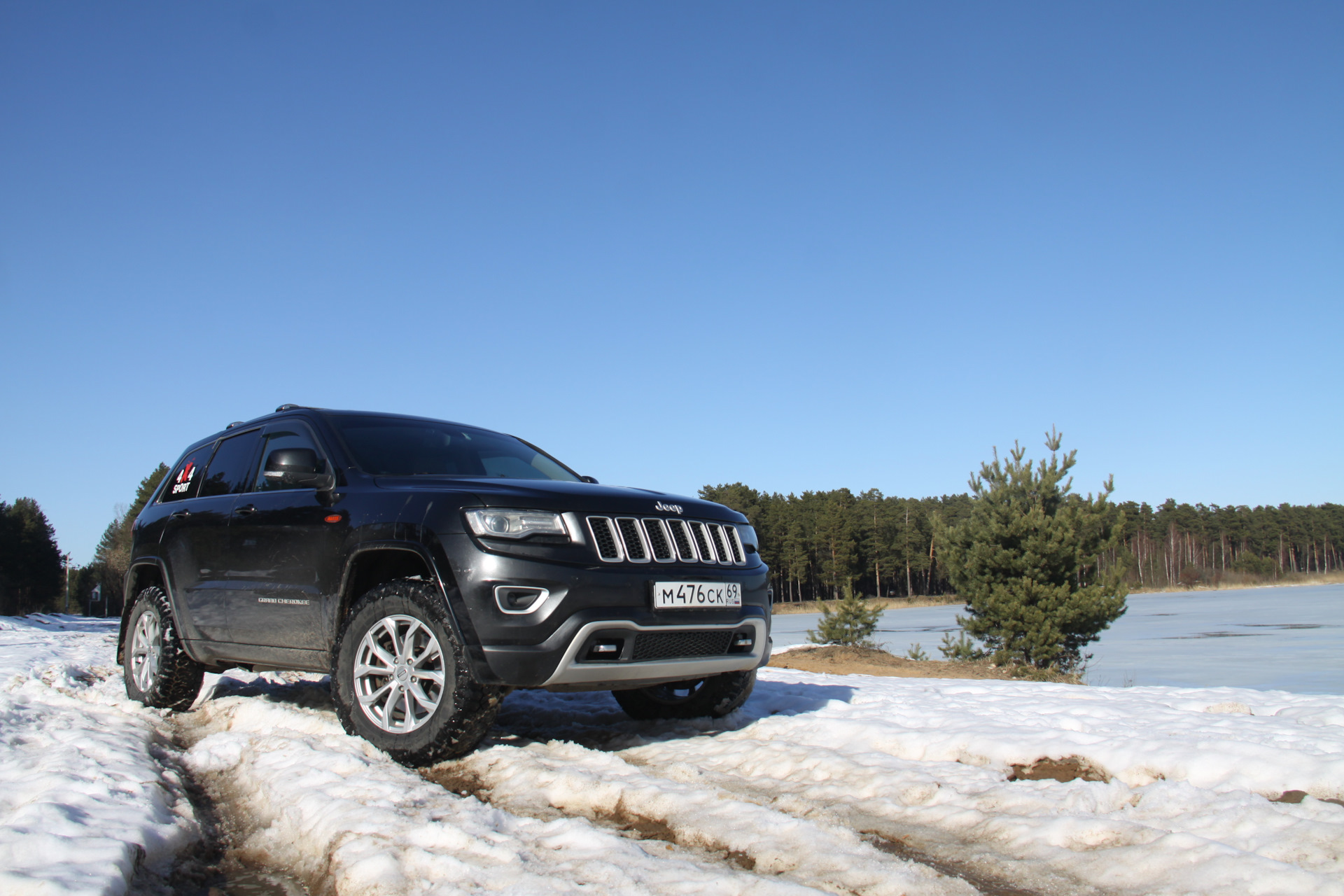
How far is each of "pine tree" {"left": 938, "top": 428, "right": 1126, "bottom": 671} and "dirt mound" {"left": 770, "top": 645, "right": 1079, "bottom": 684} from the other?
2.13m

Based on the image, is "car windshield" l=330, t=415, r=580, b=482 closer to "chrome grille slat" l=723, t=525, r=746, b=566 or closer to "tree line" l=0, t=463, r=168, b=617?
"chrome grille slat" l=723, t=525, r=746, b=566

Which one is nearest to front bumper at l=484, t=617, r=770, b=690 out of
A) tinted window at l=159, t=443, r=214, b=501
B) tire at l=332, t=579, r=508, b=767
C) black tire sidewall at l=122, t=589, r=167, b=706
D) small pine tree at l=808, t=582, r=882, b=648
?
tire at l=332, t=579, r=508, b=767

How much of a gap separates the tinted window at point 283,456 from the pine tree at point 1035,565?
14.7 metres

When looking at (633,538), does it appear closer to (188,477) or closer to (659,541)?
(659,541)

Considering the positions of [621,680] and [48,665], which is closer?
[621,680]

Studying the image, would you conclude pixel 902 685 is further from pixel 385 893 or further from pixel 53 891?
pixel 53 891

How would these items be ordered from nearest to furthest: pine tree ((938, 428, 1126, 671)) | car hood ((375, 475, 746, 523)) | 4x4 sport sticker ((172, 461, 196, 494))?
1. car hood ((375, 475, 746, 523))
2. 4x4 sport sticker ((172, 461, 196, 494))
3. pine tree ((938, 428, 1126, 671))

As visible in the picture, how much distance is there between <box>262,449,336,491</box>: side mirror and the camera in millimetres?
4344

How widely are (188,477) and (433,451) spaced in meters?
2.29

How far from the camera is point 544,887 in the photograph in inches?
91.3

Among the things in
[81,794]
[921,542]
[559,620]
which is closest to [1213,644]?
[559,620]

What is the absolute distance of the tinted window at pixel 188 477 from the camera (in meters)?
5.94

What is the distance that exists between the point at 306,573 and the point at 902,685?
15.3ft

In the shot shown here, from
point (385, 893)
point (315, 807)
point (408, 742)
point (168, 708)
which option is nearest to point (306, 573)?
point (408, 742)
